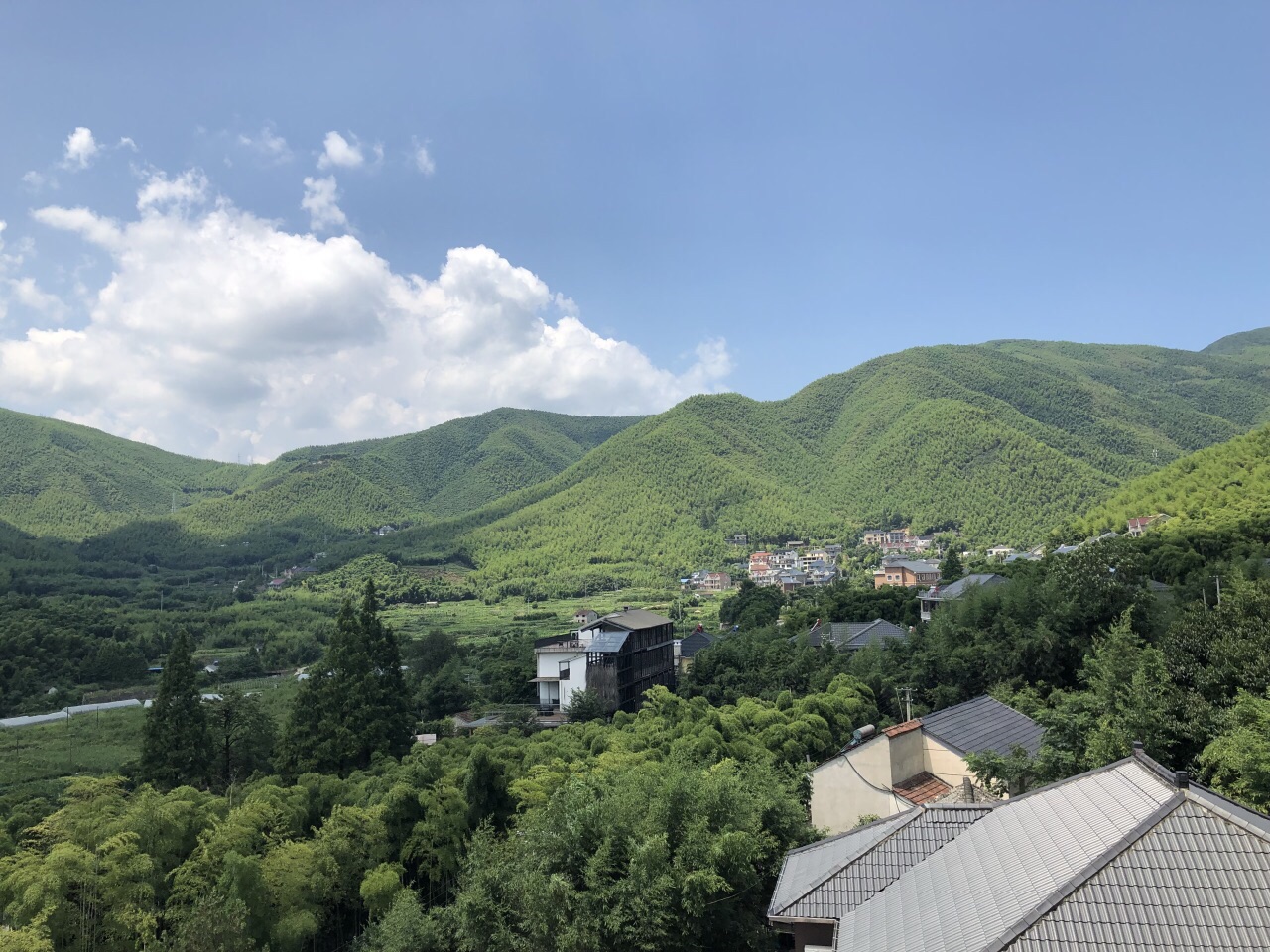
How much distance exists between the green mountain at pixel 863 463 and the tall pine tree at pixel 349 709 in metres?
74.1

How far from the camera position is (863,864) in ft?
29.9

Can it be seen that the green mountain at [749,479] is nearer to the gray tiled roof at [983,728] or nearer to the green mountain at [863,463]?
the green mountain at [863,463]

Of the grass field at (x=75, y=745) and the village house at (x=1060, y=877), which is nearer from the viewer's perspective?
the village house at (x=1060, y=877)

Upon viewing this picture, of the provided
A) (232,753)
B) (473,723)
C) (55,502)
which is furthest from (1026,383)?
(55,502)

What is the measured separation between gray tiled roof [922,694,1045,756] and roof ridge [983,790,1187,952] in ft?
36.5

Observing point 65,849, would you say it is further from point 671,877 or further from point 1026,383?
point 1026,383

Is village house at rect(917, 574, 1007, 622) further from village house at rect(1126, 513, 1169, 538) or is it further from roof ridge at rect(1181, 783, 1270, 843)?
roof ridge at rect(1181, 783, 1270, 843)

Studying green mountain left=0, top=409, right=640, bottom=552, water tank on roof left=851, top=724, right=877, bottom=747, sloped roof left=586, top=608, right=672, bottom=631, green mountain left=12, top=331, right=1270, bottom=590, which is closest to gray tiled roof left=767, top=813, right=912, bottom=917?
water tank on roof left=851, top=724, right=877, bottom=747

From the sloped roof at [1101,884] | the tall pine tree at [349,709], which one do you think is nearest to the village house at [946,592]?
the tall pine tree at [349,709]

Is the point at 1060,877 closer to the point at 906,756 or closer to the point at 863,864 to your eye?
the point at 863,864

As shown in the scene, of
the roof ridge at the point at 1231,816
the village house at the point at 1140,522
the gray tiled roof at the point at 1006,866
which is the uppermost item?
the village house at the point at 1140,522

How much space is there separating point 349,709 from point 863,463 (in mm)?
123203

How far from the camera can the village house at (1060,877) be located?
568 cm

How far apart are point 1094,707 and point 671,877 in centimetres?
999
